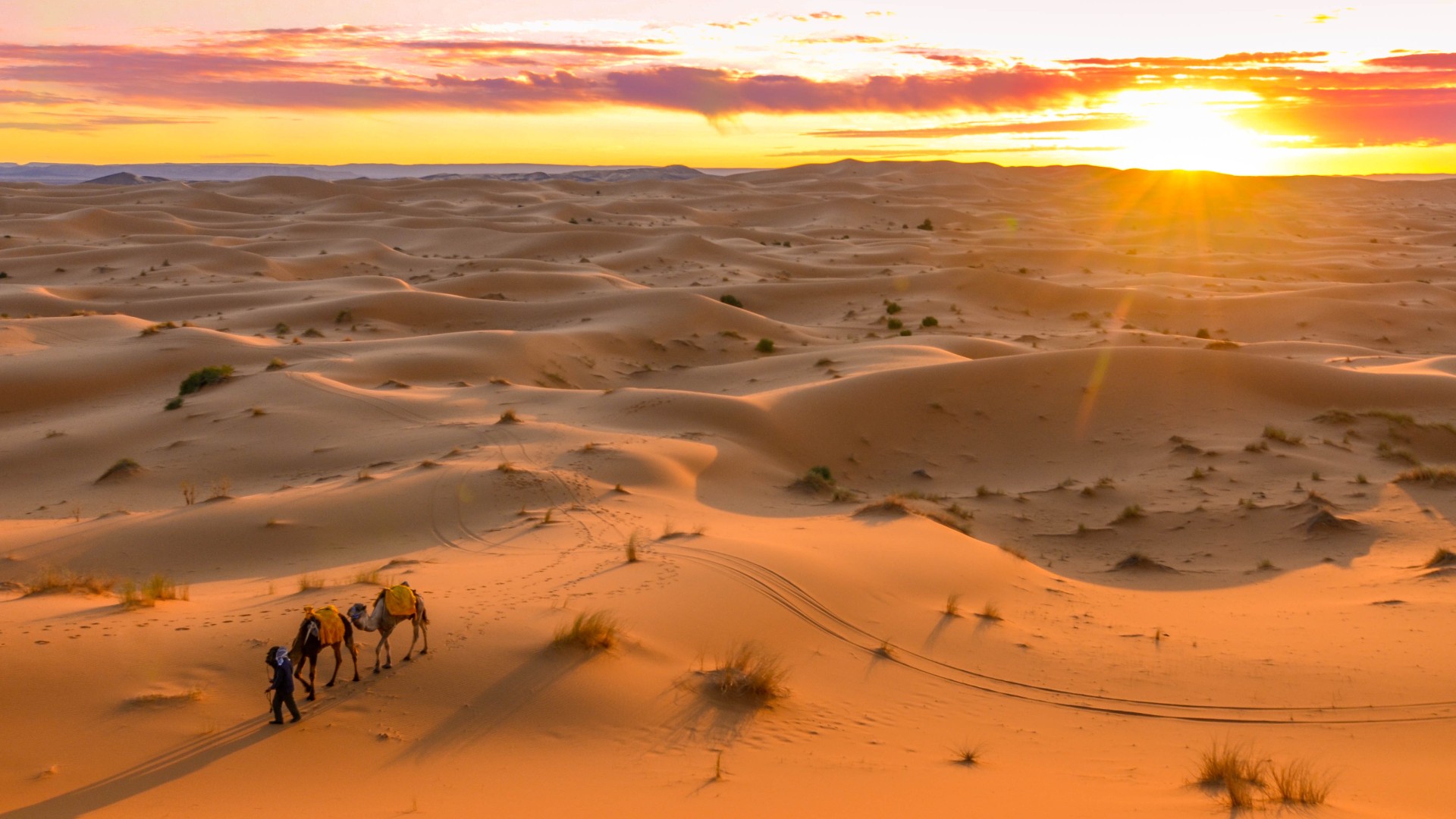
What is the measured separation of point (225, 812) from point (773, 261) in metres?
44.5

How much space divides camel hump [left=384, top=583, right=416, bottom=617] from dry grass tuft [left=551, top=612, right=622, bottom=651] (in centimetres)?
108

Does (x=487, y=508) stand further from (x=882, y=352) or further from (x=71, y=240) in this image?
(x=71, y=240)

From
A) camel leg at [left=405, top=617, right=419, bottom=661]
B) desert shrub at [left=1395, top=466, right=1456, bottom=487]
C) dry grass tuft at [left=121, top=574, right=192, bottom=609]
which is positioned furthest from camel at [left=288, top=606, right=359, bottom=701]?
desert shrub at [left=1395, top=466, right=1456, bottom=487]

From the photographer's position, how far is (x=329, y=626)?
661 centimetres

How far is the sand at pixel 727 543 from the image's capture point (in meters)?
6.28

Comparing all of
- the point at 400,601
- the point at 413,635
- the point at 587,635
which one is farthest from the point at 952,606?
the point at 400,601

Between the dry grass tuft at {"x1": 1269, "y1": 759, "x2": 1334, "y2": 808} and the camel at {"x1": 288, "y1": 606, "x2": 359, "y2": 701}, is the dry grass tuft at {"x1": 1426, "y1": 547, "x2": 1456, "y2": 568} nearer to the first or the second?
the dry grass tuft at {"x1": 1269, "y1": 759, "x2": 1334, "y2": 808}

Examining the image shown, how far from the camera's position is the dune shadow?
6.44m

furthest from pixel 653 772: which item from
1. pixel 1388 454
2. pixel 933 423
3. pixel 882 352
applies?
pixel 882 352

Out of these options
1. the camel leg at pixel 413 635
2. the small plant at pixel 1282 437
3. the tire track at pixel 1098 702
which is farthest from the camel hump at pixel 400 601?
the small plant at pixel 1282 437

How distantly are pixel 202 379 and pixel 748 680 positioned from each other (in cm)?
1685

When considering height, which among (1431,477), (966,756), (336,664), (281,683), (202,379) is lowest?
(202,379)

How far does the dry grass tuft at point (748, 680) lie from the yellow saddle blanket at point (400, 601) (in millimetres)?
2131

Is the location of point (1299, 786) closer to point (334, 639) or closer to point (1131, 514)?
point (334, 639)
